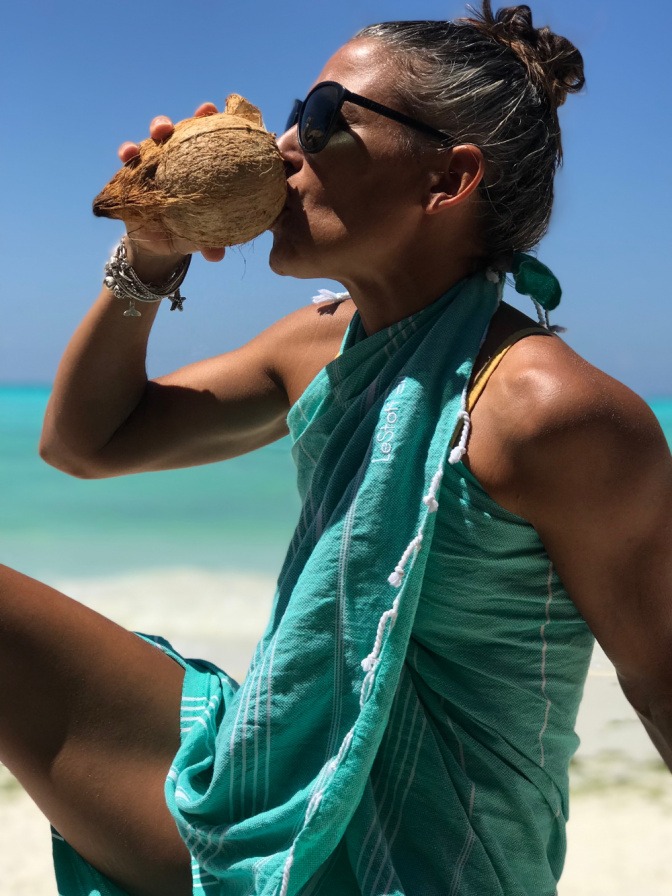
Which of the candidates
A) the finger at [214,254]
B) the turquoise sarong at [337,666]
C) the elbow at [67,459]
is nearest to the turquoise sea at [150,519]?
the elbow at [67,459]

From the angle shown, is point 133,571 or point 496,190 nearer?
point 496,190

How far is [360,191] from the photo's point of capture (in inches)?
61.2

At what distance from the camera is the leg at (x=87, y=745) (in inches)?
61.5

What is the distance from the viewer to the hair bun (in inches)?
64.5

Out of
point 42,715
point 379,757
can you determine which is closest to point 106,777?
point 42,715

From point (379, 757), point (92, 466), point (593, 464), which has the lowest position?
point (379, 757)

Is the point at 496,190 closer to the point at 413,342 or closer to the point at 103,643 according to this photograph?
the point at 413,342

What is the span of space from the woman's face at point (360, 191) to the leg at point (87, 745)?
73 centimetres

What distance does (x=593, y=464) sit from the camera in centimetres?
131

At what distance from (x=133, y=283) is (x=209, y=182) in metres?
0.41

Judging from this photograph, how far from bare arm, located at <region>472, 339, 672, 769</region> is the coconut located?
1.76 feet

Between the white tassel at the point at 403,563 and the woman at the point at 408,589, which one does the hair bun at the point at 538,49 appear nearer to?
the woman at the point at 408,589

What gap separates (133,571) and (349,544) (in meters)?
6.12

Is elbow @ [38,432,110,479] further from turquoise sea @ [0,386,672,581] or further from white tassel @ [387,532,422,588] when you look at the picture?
turquoise sea @ [0,386,672,581]
